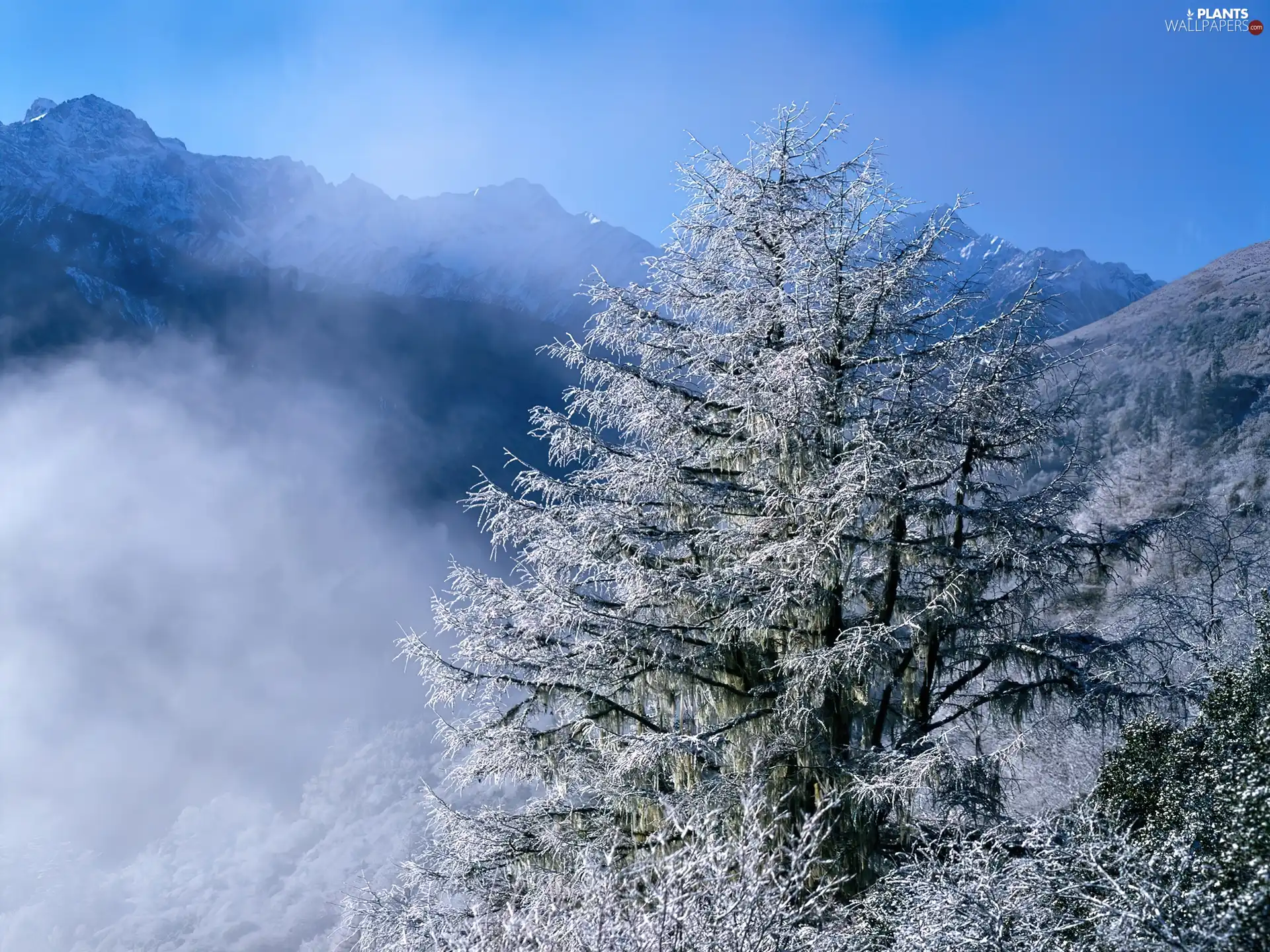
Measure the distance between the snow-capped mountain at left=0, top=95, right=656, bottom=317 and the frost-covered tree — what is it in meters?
85.4

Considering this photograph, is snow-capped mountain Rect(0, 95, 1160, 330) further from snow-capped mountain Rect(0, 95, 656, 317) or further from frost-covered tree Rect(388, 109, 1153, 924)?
frost-covered tree Rect(388, 109, 1153, 924)

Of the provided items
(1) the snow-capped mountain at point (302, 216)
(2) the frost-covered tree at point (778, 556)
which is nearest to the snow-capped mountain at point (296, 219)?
(1) the snow-capped mountain at point (302, 216)

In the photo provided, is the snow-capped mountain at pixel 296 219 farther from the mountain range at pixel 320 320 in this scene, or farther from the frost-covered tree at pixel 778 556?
the frost-covered tree at pixel 778 556

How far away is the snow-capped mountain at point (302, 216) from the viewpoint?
95500 mm

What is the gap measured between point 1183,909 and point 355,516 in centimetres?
9434

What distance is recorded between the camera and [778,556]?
19.0ft

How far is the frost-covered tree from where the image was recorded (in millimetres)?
5914

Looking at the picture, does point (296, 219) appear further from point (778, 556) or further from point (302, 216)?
point (778, 556)

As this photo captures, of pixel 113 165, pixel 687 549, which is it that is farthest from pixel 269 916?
pixel 113 165

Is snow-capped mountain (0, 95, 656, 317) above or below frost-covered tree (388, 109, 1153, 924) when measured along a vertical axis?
above

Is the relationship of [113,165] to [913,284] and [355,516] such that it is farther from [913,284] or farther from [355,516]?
[913,284]

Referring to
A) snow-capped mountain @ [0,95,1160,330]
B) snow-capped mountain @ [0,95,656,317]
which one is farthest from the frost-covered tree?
snow-capped mountain @ [0,95,656,317]

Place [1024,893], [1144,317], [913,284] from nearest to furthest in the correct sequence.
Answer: [1024,893], [913,284], [1144,317]

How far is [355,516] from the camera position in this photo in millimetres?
91062
